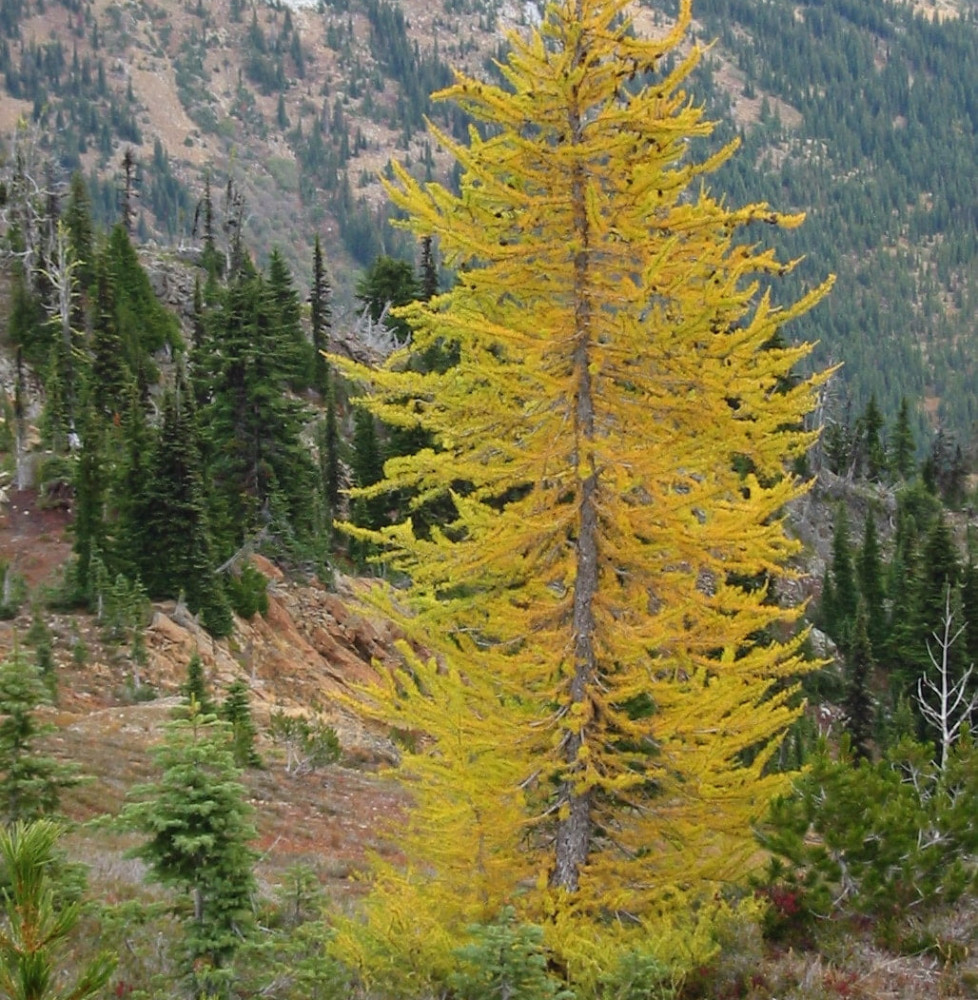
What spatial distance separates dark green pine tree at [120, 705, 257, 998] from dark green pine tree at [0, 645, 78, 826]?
2.41 m

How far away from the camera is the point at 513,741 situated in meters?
9.60

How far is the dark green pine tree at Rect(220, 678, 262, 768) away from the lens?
70.5 ft

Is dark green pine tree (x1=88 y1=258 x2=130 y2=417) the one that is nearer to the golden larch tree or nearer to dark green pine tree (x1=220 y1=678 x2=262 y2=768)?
dark green pine tree (x1=220 y1=678 x2=262 y2=768)

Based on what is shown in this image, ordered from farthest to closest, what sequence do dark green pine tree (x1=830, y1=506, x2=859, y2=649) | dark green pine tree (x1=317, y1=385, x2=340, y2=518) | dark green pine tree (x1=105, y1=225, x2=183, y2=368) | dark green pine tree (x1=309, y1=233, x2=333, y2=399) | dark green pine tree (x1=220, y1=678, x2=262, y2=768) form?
dark green pine tree (x1=830, y1=506, x2=859, y2=649), dark green pine tree (x1=309, y1=233, x2=333, y2=399), dark green pine tree (x1=317, y1=385, x2=340, y2=518), dark green pine tree (x1=105, y1=225, x2=183, y2=368), dark green pine tree (x1=220, y1=678, x2=262, y2=768)

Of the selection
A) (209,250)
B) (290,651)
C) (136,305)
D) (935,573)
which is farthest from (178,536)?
(209,250)

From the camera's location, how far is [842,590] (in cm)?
7256

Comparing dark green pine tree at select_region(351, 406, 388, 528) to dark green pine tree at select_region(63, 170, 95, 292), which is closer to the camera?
dark green pine tree at select_region(351, 406, 388, 528)

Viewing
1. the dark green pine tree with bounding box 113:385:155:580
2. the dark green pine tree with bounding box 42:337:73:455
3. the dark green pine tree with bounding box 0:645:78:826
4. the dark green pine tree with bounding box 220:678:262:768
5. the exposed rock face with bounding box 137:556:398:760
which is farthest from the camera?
the dark green pine tree with bounding box 42:337:73:455

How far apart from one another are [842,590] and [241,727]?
190 ft

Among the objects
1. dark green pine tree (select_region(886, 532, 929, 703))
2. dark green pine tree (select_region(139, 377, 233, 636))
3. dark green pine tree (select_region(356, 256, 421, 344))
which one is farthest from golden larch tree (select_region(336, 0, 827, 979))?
dark green pine tree (select_region(356, 256, 421, 344))

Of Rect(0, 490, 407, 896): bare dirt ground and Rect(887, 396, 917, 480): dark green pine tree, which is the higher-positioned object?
Rect(887, 396, 917, 480): dark green pine tree

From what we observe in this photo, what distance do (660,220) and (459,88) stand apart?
6.93 ft

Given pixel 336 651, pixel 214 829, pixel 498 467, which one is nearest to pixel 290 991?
pixel 214 829

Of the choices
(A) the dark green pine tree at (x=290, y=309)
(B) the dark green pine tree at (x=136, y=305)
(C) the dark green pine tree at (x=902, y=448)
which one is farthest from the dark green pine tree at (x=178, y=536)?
(C) the dark green pine tree at (x=902, y=448)
